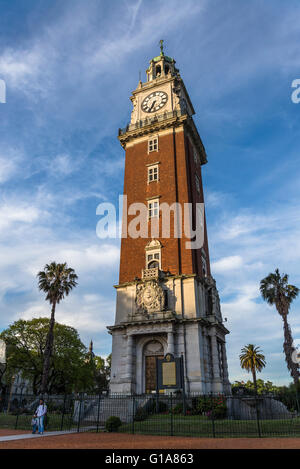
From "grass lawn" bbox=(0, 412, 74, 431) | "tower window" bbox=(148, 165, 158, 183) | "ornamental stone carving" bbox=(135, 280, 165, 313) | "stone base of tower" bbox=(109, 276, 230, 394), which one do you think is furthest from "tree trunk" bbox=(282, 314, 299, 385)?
"grass lawn" bbox=(0, 412, 74, 431)

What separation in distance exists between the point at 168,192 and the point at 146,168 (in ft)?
16.9

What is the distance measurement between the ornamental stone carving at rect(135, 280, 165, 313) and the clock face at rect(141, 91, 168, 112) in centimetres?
2458

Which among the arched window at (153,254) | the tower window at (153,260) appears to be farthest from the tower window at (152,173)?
the tower window at (153,260)

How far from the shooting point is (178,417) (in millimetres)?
20641

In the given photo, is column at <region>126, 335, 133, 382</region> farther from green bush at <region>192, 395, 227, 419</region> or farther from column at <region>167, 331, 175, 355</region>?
green bush at <region>192, 395, 227, 419</region>

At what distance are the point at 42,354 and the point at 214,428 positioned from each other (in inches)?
1505

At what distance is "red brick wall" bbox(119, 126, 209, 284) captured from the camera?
3266 cm

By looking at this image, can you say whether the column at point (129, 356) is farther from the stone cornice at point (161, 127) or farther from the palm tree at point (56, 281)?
the stone cornice at point (161, 127)

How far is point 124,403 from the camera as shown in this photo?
2338 centimetres

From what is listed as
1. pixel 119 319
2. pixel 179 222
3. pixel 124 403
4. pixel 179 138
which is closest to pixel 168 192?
pixel 179 222

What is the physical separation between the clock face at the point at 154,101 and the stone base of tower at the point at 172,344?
24629mm

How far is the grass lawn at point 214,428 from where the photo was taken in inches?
644

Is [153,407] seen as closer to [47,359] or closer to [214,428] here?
[214,428]
